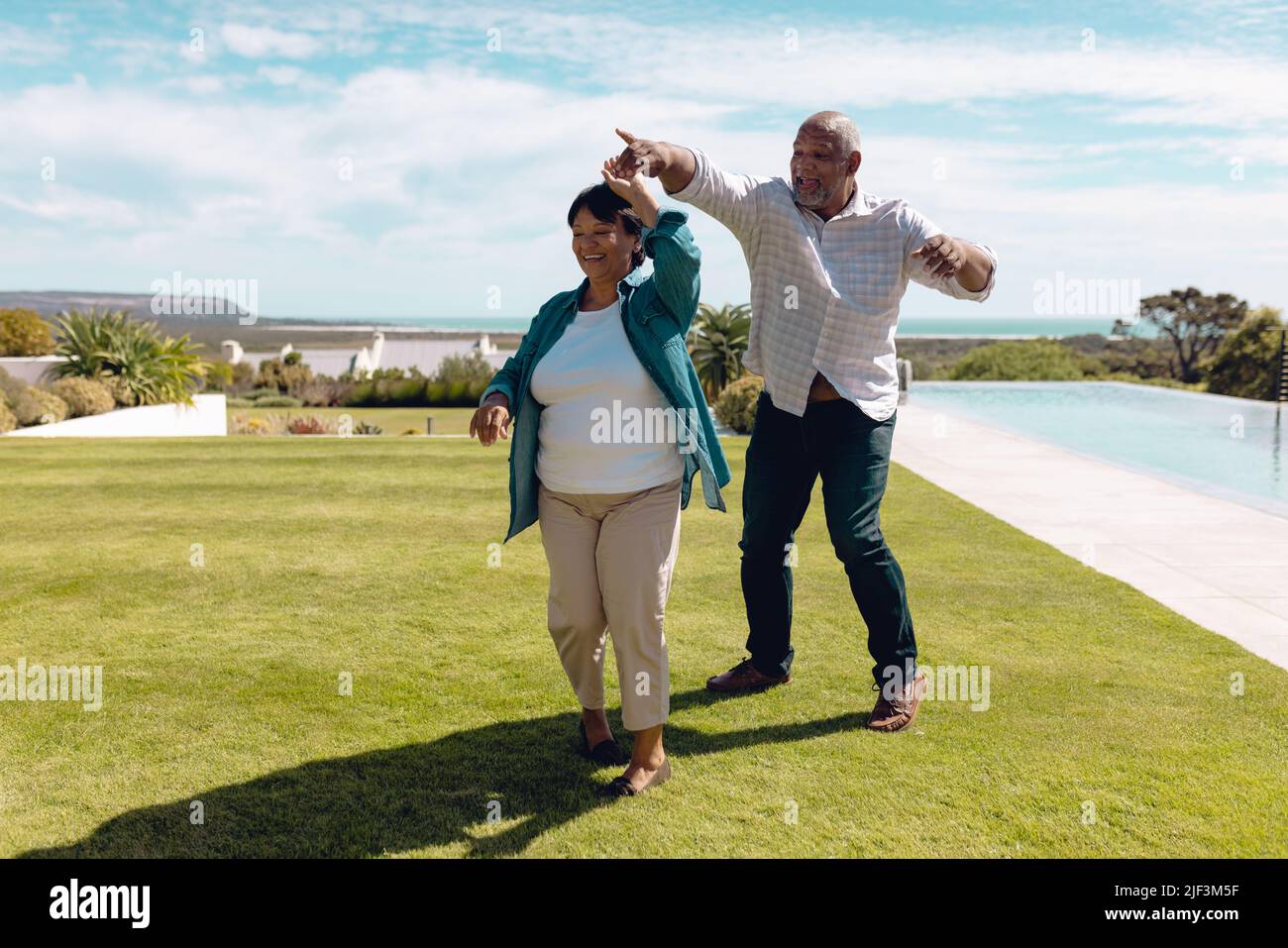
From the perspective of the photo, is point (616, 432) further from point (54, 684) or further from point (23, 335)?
point (23, 335)

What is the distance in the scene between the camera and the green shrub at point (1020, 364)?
34000mm

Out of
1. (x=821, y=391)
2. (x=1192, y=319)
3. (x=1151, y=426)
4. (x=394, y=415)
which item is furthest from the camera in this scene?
(x=1192, y=319)

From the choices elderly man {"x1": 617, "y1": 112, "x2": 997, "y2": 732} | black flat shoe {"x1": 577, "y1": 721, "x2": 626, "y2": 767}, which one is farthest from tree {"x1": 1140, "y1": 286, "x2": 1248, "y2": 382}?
black flat shoe {"x1": 577, "y1": 721, "x2": 626, "y2": 767}

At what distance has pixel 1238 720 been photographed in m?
4.16

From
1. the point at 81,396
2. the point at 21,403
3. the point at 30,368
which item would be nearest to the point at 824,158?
the point at 21,403

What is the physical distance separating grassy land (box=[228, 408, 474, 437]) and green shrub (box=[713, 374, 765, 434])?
4.27 m

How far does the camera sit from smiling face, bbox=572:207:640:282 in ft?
10.9

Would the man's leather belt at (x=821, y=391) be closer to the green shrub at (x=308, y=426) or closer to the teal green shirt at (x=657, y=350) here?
the teal green shirt at (x=657, y=350)

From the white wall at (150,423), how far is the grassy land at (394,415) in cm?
41

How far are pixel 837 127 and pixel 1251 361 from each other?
29.0 metres

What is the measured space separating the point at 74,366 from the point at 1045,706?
1703 centimetres

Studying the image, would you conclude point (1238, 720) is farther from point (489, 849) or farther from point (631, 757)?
point (489, 849)

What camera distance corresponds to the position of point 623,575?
336cm
